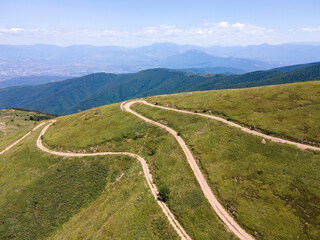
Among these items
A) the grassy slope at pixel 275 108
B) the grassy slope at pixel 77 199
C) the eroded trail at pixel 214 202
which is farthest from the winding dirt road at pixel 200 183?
the grassy slope at pixel 275 108

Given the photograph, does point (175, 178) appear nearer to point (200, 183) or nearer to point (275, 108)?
point (200, 183)

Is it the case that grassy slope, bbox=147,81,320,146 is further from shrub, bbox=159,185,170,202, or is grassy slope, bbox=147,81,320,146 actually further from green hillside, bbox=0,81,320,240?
shrub, bbox=159,185,170,202

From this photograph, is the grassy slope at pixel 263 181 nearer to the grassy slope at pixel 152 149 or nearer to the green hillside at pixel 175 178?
the green hillside at pixel 175 178

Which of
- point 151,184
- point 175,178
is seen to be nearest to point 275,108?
point 175,178

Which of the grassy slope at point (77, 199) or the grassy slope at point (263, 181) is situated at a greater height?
the grassy slope at point (263, 181)

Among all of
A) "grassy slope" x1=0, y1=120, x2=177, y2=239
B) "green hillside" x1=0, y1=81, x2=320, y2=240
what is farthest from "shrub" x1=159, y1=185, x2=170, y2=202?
"grassy slope" x1=0, y1=120, x2=177, y2=239

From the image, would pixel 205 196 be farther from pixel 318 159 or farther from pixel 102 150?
pixel 102 150
